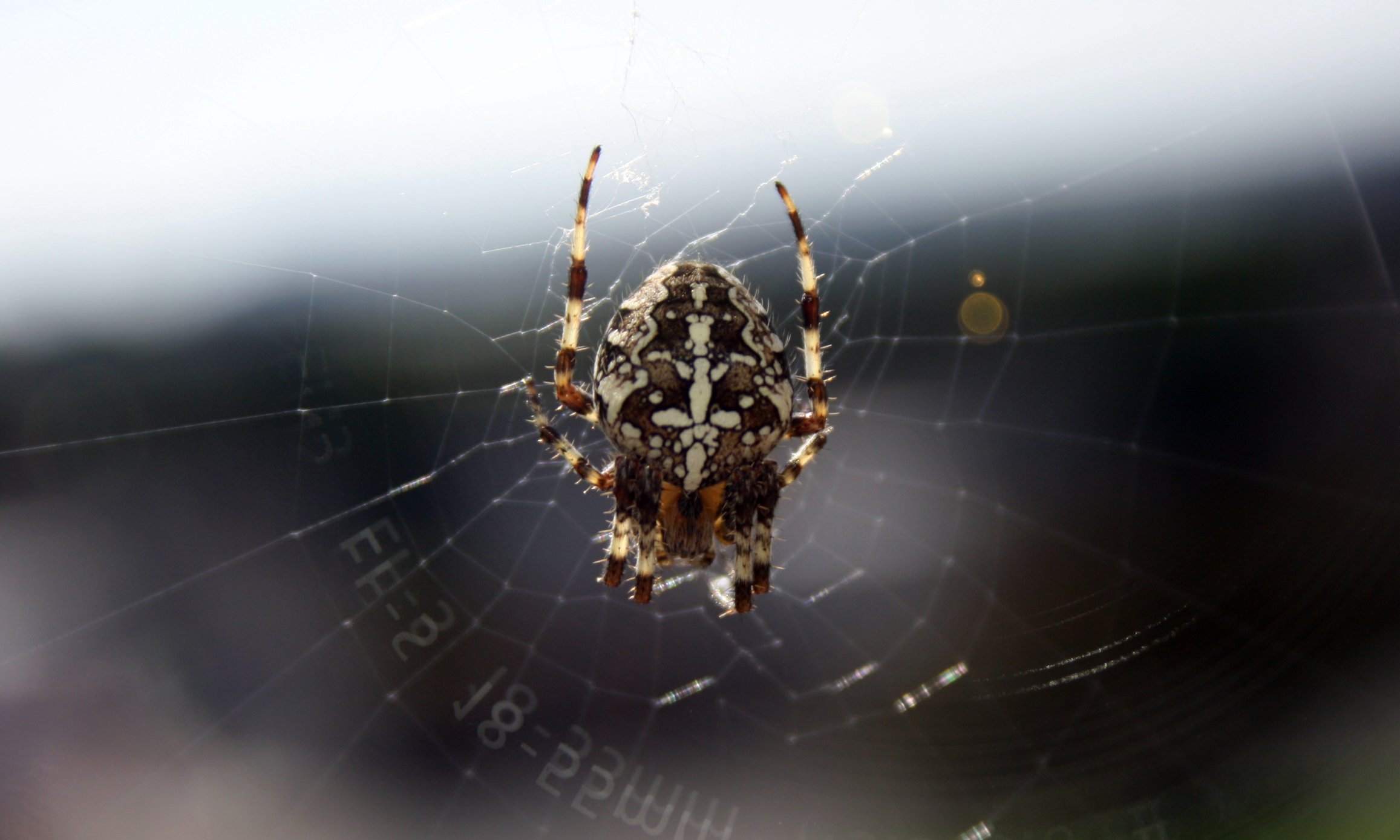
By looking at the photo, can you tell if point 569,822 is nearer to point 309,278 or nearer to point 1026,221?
point 309,278

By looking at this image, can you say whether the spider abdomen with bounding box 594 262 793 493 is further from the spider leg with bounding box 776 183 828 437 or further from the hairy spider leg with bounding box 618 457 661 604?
the hairy spider leg with bounding box 618 457 661 604

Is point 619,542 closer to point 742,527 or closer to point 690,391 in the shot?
point 742,527

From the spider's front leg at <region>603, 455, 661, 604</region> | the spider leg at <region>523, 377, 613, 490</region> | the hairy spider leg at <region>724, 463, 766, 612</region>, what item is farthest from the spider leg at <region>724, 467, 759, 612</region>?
the spider leg at <region>523, 377, 613, 490</region>

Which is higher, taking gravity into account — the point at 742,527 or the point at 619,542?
the point at 742,527

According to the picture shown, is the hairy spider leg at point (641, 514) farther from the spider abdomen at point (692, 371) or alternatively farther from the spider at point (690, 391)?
the spider abdomen at point (692, 371)

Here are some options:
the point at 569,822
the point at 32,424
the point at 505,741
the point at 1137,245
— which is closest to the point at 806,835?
the point at 569,822

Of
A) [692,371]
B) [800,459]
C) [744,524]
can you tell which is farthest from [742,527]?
[692,371]

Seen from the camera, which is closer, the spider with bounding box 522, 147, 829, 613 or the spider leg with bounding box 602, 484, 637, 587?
the spider with bounding box 522, 147, 829, 613
